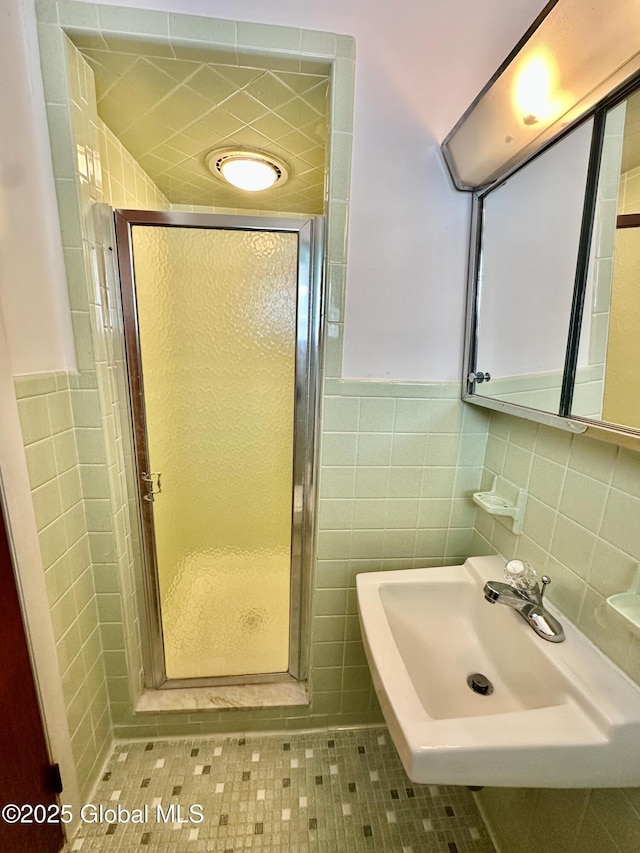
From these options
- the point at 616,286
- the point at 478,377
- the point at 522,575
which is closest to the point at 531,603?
the point at 522,575

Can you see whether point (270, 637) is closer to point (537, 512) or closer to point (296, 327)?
point (537, 512)

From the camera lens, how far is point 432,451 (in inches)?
45.8

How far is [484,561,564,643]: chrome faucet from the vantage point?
79cm

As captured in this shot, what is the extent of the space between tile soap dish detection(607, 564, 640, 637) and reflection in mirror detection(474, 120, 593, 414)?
406 mm

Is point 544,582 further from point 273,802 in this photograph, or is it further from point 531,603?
point 273,802

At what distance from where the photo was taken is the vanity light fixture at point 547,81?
0.57 m

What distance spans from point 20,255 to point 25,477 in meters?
0.55

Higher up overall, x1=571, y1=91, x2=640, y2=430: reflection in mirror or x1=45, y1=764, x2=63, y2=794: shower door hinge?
x1=571, y1=91, x2=640, y2=430: reflection in mirror

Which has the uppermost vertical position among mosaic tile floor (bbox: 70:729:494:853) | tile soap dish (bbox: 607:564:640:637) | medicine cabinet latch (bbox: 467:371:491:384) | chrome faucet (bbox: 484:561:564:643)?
medicine cabinet latch (bbox: 467:371:491:384)

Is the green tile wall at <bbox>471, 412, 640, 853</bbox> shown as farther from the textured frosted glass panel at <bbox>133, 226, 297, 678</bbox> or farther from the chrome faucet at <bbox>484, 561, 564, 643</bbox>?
the textured frosted glass panel at <bbox>133, 226, 297, 678</bbox>

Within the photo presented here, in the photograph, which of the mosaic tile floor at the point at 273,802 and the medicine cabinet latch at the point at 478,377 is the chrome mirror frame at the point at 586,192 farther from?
the mosaic tile floor at the point at 273,802

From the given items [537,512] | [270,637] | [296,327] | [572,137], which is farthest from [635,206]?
[270,637]

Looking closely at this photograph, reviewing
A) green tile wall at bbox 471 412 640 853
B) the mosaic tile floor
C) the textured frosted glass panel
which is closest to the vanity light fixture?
the textured frosted glass panel

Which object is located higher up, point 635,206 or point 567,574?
point 635,206
